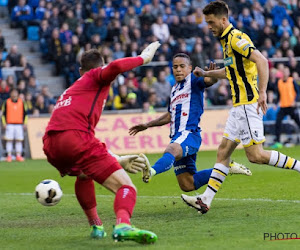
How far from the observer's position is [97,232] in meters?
7.66

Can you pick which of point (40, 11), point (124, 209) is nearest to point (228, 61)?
point (124, 209)

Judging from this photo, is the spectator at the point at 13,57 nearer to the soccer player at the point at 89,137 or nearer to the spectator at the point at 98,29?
the spectator at the point at 98,29

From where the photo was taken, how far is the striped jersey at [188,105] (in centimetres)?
1012

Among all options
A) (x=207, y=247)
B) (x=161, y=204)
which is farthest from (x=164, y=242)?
(x=161, y=204)

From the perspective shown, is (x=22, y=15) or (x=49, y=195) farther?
(x=22, y=15)

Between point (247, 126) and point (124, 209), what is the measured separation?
8.13 feet

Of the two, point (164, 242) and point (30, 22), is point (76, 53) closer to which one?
point (30, 22)

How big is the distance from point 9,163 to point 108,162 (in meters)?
13.6

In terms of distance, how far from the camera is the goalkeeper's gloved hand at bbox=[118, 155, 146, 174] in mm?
7723

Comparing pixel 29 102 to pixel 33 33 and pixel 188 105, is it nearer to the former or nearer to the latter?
pixel 33 33

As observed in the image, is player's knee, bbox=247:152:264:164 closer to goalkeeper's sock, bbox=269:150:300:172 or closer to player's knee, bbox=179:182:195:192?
goalkeeper's sock, bbox=269:150:300:172

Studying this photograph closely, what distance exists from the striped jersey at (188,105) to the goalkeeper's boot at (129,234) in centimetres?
349

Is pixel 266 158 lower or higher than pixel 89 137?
lower

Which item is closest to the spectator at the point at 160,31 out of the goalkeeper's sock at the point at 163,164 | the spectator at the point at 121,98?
the spectator at the point at 121,98
